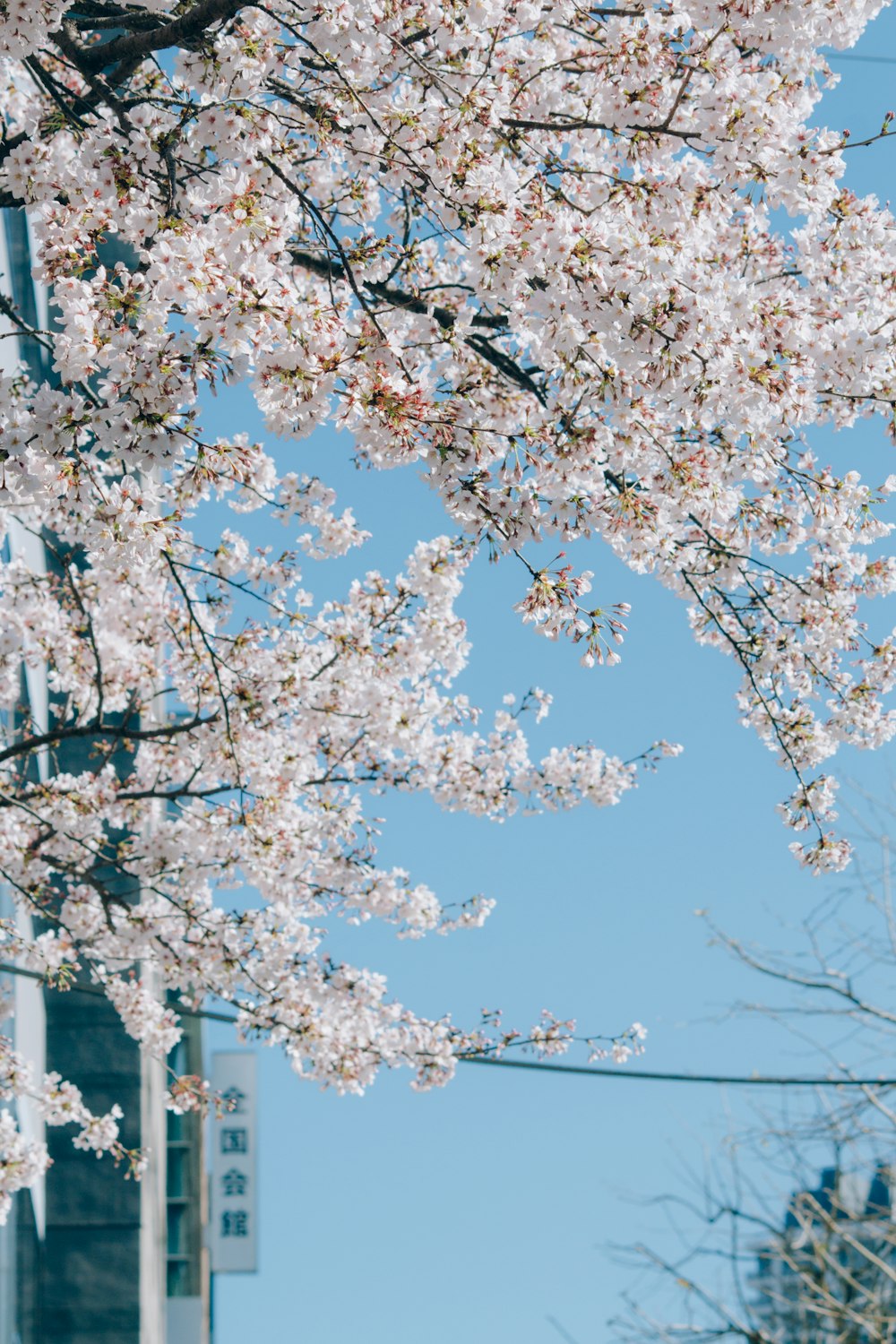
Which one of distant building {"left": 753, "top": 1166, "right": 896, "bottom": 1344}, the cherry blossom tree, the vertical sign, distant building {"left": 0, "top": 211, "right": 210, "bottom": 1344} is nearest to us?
the cherry blossom tree

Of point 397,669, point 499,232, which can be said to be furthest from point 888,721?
point 499,232

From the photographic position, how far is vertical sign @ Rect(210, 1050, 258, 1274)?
66.0ft

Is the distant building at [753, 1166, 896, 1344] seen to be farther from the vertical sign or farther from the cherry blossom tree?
the vertical sign

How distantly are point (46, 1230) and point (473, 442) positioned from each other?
44.3ft

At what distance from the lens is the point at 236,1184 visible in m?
20.2

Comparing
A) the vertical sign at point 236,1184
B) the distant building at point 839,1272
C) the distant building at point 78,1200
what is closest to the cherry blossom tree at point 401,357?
the distant building at point 839,1272

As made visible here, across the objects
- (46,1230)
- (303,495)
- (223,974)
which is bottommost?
(46,1230)

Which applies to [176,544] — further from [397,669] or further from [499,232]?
[499,232]

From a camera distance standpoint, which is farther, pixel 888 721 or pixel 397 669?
pixel 397 669

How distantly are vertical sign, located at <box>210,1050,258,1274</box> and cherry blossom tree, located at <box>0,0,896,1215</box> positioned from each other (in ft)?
40.7

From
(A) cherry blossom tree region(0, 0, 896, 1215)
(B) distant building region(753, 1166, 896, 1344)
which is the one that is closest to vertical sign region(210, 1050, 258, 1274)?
(B) distant building region(753, 1166, 896, 1344)

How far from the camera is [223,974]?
7848mm

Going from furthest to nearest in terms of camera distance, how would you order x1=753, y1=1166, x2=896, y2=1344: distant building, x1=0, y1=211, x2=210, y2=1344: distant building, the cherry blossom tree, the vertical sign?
the vertical sign → x1=0, y1=211, x2=210, y2=1344: distant building → x1=753, y1=1166, x2=896, y2=1344: distant building → the cherry blossom tree

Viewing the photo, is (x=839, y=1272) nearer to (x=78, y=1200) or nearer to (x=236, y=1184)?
(x=78, y=1200)
